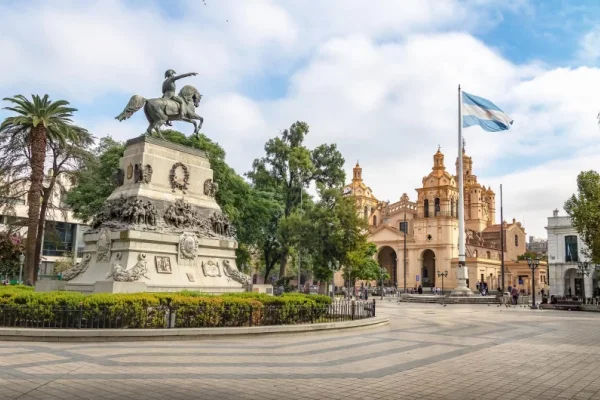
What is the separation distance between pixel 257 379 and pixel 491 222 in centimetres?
11030

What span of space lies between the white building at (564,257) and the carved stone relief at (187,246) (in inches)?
2033

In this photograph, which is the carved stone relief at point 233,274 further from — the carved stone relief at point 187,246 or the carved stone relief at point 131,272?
the carved stone relief at point 131,272

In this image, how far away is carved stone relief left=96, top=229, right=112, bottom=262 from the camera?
60.5 ft

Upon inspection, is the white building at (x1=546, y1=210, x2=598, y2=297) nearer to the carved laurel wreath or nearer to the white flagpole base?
the white flagpole base

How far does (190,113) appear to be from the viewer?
2222 cm

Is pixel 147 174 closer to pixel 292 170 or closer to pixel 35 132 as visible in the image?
pixel 35 132

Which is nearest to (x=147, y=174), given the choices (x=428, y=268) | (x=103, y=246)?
(x=103, y=246)

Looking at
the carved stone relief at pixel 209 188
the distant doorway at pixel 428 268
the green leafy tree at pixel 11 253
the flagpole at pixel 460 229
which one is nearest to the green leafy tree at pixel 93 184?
the green leafy tree at pixel 11 253

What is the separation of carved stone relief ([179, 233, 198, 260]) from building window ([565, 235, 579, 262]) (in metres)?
53.0

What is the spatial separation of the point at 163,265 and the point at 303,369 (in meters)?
9.90

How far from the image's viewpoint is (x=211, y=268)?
20.2 m

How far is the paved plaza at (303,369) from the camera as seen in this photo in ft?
26.3

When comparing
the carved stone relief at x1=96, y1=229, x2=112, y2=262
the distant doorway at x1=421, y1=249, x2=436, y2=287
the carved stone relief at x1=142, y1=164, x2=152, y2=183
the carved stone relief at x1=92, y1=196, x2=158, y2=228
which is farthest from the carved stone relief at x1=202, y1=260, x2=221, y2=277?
the distant doorway at x1=421, y1=249, x2=436, y2=287

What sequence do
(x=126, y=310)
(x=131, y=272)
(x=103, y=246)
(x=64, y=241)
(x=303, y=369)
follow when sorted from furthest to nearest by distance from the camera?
1. (x=64, y=241)
2. (x=103, y=246)
3. (x=131, y=272)
4. (x=126, y=310)
5. (x=303, y=369)
